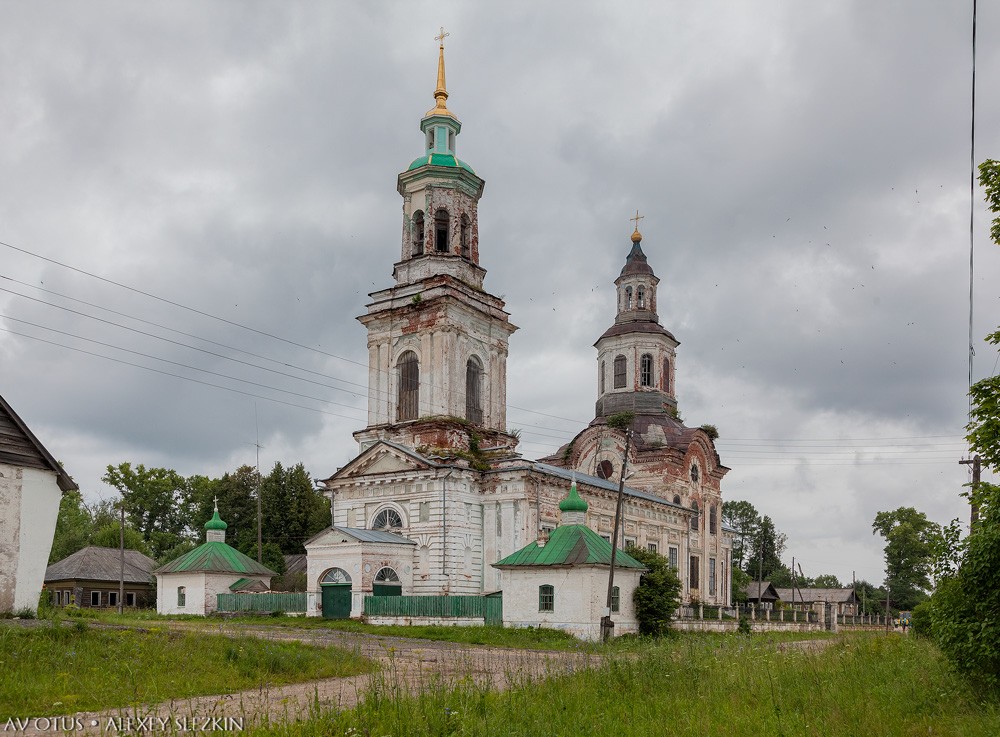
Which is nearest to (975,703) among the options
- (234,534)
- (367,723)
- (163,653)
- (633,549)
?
(367,723)

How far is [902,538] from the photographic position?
73875 millimetres

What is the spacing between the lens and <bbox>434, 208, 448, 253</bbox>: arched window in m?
39.1

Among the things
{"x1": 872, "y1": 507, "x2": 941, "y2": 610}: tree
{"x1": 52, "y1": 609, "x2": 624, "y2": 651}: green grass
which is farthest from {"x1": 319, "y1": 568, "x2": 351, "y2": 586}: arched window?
{"x1": 872, "y1": 507, "x2": 941, "y2": 610}: tree

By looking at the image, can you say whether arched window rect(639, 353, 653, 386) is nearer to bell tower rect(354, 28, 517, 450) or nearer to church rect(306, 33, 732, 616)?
church rect(306, 33, 732, 616)

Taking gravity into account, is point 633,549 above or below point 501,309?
below

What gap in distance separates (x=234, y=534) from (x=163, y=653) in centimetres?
4382

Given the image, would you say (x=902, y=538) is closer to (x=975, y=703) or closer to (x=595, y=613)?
(x=595, y=613)

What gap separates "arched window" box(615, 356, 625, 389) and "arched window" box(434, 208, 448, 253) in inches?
630

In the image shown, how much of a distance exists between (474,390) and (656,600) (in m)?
13.9

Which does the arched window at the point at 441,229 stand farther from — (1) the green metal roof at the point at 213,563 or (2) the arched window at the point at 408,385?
(1) the green metal roof at the point at 213,563

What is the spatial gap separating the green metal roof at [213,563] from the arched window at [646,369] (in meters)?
23.5

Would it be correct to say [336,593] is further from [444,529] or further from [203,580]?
[203,580]

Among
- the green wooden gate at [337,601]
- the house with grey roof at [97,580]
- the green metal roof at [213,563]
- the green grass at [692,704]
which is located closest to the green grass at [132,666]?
Answer: the green grass at [692,704]

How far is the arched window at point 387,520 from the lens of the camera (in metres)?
34.8
